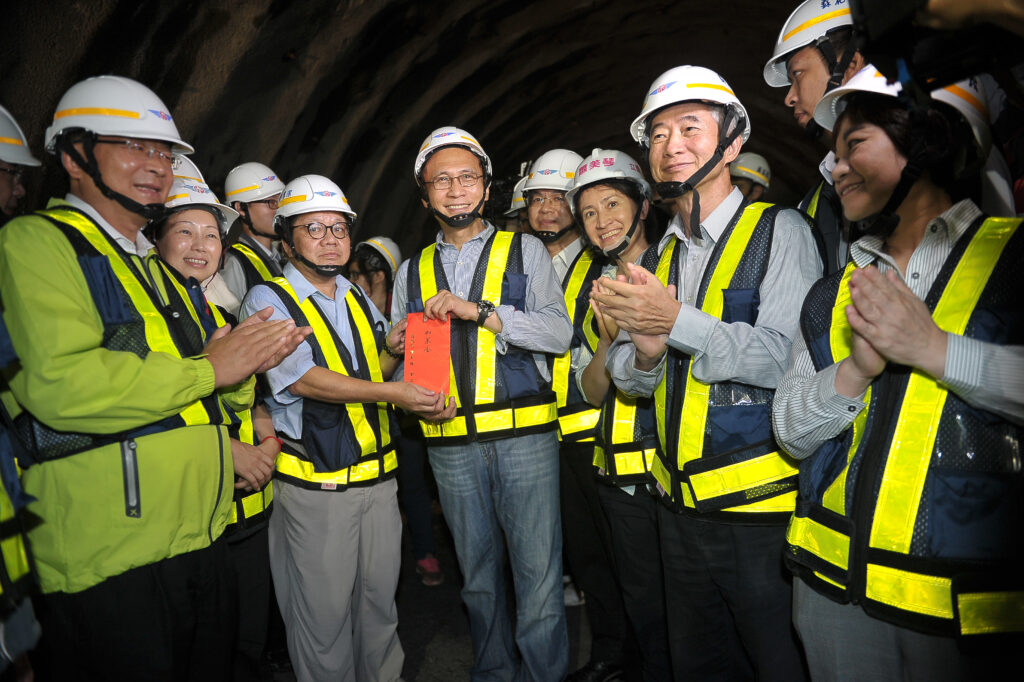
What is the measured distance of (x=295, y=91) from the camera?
6133 millimetres

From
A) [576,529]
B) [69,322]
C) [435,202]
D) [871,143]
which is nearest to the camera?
[871,143]

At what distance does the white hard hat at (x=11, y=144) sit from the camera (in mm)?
2691

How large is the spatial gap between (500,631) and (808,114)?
2.96m

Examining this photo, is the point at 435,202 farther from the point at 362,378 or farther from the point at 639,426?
the point at 639,426

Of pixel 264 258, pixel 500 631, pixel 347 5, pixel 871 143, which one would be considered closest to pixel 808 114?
pixel 871 143

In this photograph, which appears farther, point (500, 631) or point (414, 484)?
point (414, 484)

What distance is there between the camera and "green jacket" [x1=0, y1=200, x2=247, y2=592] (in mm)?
2188

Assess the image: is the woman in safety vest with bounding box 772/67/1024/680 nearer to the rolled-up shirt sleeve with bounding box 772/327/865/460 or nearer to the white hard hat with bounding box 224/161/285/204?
the rolled-up shirt sleeve with bounding box 772/327/865/460

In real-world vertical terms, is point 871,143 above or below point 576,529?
above

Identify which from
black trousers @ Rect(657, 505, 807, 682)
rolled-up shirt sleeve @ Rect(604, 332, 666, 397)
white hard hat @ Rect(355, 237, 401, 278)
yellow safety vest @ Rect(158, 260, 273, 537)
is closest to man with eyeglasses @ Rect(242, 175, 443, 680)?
yellow safety vest @ Rect(158, 260, 273, 537)

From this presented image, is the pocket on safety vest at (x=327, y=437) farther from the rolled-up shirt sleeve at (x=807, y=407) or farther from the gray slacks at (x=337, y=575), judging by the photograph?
the rolled-up shirt sleeve at (x=807, y=407)

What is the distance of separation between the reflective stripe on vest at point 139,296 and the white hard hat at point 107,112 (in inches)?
15.0

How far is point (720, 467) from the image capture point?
251 cm

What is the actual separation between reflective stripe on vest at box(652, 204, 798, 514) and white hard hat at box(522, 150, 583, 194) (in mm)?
2206
